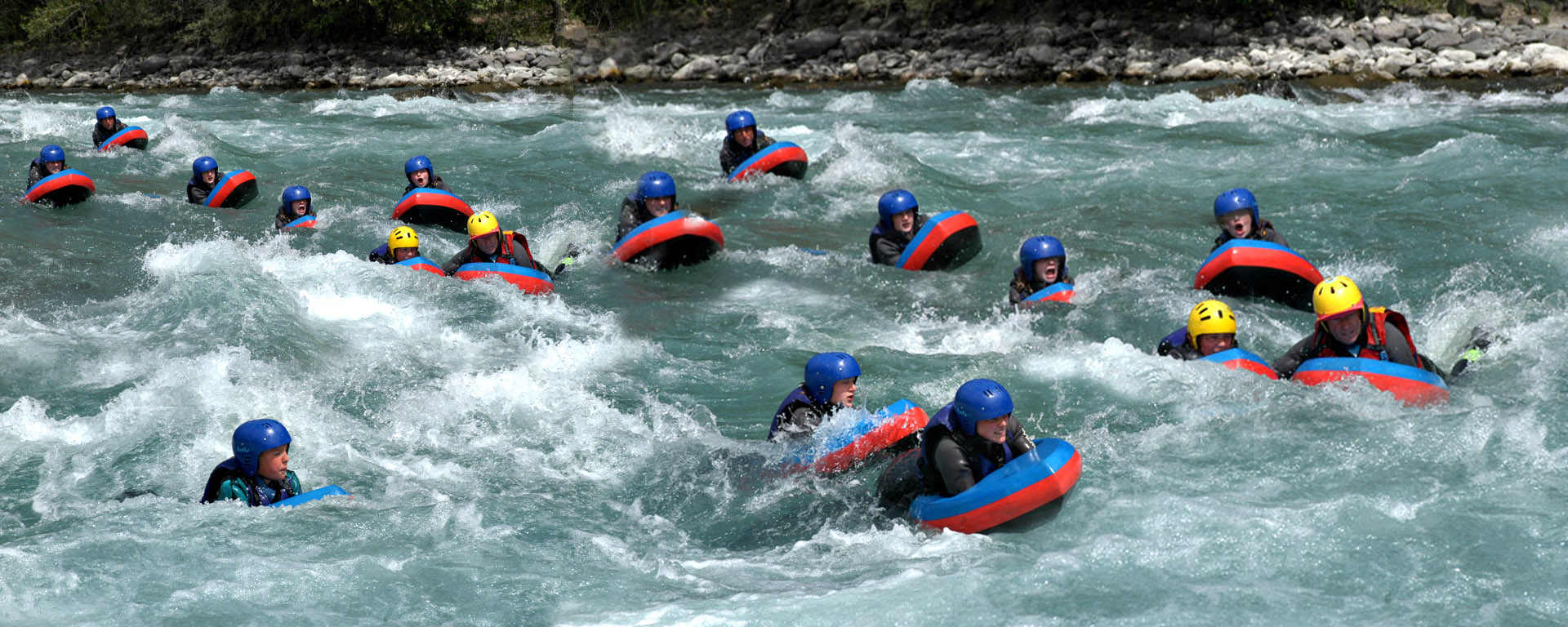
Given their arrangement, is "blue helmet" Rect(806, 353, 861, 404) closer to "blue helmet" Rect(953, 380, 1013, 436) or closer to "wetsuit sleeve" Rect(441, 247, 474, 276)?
"blue helmet" Rect(953, 380, 1013, 436)

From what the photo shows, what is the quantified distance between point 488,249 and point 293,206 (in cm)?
341

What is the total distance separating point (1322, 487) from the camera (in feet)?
20.9

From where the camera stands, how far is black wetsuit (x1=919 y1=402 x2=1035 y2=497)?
229 inches

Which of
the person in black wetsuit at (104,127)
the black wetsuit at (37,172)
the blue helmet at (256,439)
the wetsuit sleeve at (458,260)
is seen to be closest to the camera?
the blue helmet at (256,439)

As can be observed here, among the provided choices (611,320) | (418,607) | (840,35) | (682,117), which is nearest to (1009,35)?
(840,35)

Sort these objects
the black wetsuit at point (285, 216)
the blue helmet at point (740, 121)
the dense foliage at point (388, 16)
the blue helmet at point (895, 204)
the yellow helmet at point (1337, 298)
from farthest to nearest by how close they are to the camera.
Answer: the dense foliage at point (388, 16)
the blue helmet at point (740, 121)
the black wetsuit at point (285, 216)
the blue helmet at point (895, 204)
the yellow helmet at point (1337, 298)

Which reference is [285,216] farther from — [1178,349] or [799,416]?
[1178,349]

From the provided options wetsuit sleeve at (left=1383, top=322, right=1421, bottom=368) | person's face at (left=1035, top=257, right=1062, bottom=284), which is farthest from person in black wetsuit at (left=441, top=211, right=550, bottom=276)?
wetsuit sleeve at (left=1383, top=322, right=1421, bottom=368)

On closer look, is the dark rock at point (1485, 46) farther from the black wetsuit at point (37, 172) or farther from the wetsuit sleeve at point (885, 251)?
the black wetsuit at point (37, 172)

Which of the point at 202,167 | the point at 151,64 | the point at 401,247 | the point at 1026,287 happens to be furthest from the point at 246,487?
the point at 151,64

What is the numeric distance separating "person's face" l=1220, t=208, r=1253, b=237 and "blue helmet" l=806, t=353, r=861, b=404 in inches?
170

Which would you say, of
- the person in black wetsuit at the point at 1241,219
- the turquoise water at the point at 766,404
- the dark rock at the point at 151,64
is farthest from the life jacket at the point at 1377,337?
the dark rock at the point at 151,64

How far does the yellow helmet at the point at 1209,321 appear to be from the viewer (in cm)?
761

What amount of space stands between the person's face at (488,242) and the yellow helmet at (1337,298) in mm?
6469
